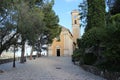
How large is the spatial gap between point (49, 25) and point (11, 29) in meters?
23.7

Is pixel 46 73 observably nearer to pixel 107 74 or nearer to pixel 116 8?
pixel 107 74

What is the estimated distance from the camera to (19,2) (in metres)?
25.0

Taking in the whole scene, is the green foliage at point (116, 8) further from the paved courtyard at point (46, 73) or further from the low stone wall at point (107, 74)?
the low stone wall at point (107, 74)

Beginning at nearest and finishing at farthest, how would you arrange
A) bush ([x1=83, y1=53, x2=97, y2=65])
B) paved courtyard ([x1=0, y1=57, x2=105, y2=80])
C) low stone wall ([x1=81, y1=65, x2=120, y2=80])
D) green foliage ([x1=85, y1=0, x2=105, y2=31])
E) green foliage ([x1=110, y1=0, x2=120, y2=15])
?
low stone wall ([x1=81, y1=65, x2=120, y2=80]) < paved courtyard ([x1=0, y1=57, x2=105, y2=80]) < bush ([x1=83, y1=53, x2=97, y2=65]) < green foliage ([x1=85, y1=0, x2=105, y2=31]) < green foliage ([x1=110, y1=0, x2=120, y2=15])

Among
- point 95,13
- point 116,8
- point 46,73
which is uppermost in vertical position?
point 116,8

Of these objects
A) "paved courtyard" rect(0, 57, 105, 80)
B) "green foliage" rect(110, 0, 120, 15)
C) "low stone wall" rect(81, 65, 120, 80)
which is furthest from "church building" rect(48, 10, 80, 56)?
"low stone wall" rect(81, 65, 120, 80)

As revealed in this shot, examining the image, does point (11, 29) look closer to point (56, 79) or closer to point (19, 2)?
point (19, 2)

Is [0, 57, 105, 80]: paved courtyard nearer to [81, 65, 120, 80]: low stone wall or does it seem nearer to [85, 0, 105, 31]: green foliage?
[81, 65, 120, 80]: low stone wall

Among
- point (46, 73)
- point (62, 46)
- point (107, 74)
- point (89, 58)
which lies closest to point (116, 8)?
point (89, 58)

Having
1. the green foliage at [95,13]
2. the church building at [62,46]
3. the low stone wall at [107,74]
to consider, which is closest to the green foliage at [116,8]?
the green foliage at [95,13]

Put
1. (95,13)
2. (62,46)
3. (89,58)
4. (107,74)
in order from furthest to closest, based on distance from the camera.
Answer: (62,46) → (95,13) → (89,58) → (107,74)

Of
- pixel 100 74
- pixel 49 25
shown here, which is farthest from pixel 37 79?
pixel 49 25

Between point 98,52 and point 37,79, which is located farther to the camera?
point 98,52

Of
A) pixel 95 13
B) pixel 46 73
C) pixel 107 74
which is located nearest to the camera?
pixel 107 74
